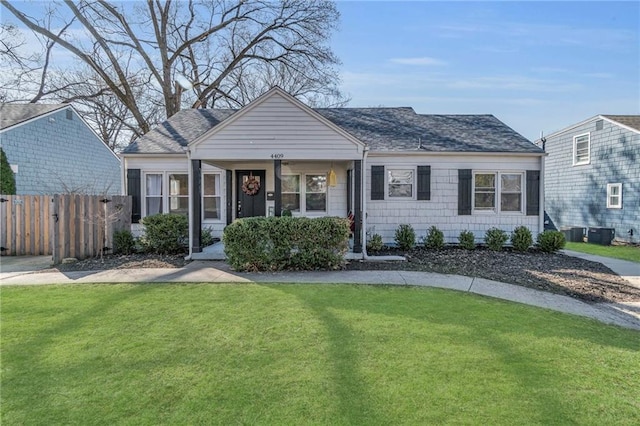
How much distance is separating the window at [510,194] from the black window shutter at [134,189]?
475 inches

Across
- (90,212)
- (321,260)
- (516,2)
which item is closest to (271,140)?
(321,260)

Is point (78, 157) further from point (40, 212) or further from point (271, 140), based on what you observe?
point (271, 140)

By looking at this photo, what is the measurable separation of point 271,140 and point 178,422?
7313 millimetres

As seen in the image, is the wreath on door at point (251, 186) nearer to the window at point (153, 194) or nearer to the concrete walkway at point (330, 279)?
the window at point (153, 194)

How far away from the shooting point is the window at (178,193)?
12.0 meters

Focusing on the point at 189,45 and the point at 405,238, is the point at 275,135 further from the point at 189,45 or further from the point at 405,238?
the point at 189,45

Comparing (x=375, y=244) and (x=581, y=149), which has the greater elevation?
(x=581, y=149)

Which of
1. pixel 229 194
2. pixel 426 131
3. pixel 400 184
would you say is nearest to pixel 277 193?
pixel 229 194

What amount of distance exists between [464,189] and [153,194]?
34.2 ft

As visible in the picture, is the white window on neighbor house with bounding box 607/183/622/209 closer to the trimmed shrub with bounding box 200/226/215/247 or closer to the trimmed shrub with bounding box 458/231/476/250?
the trimmed shrub with bounding box 458/231/476/250

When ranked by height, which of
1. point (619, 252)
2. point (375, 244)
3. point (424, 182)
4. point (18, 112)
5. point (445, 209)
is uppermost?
point (18, 112)

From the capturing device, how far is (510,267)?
8672 mm

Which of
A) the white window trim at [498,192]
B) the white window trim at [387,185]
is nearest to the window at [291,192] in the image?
the white window trim at [387,185]

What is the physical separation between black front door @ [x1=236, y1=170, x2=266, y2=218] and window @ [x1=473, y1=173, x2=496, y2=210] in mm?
7260
